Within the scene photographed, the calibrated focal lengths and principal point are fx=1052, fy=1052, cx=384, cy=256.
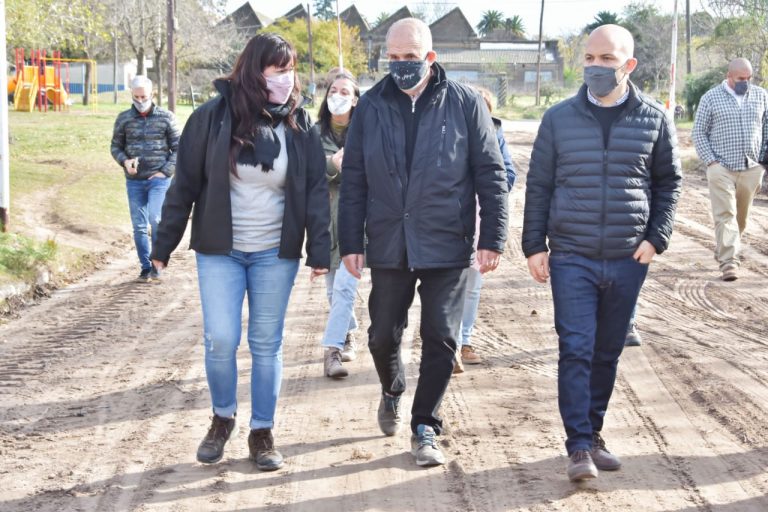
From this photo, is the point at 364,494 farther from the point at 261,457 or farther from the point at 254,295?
the point at 254,295

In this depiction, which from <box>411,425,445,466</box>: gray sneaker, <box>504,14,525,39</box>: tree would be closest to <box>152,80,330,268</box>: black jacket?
<box>411,425,445,466</box>: gray sneaker

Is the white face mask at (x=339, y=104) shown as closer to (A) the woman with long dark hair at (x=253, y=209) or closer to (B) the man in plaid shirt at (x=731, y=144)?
Answer: (A) the woman with long dark hair at (x=253, y=209)

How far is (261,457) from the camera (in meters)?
5.48

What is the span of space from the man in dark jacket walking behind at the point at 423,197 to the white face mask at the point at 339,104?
1535 mm

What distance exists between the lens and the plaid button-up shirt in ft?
37.6

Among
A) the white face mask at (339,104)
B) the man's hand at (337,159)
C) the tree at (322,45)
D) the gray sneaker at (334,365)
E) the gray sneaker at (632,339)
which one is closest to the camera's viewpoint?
the man's hand at (337,159)

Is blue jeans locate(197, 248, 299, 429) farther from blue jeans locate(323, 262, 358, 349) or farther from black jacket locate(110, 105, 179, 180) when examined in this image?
black jacket locate(110, 105, 179, 180)

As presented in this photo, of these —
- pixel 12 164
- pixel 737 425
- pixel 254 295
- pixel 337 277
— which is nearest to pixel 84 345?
pixel 337 277

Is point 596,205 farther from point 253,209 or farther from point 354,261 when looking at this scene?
point 253,209

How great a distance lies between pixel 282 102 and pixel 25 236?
27.0ft

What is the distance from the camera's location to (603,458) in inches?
214

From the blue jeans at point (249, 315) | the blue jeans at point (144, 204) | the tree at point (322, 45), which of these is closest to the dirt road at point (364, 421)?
the blue jeans at point (249, 315)

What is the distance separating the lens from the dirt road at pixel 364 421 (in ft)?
16.8

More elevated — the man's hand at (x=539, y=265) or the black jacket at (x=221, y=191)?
the black jacket at (x=221, y=191)
